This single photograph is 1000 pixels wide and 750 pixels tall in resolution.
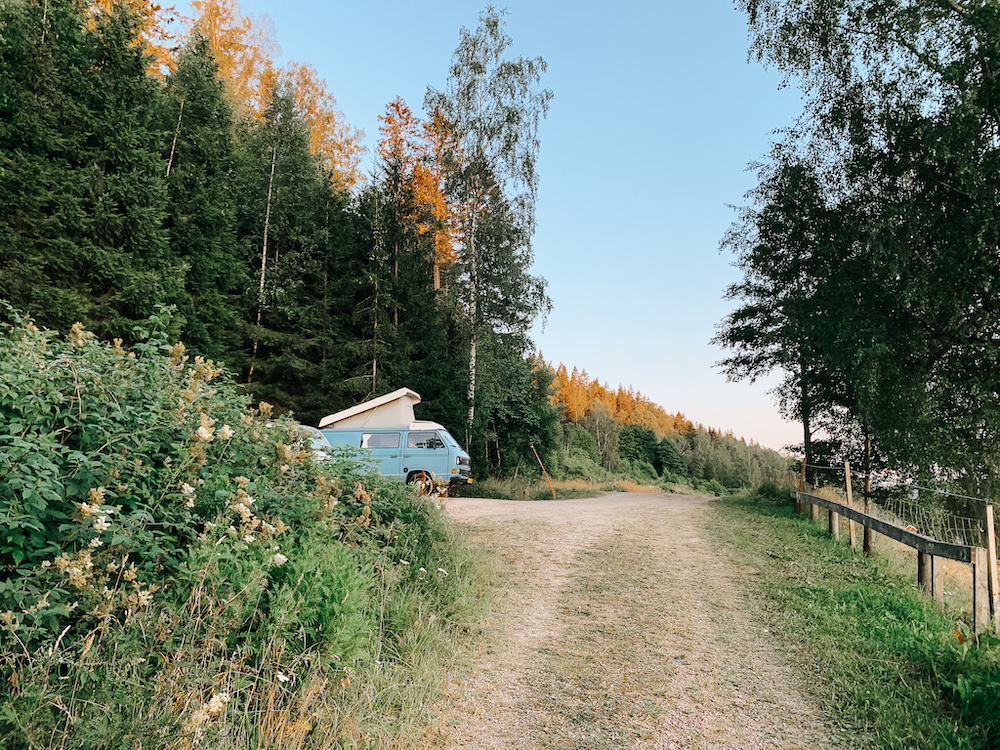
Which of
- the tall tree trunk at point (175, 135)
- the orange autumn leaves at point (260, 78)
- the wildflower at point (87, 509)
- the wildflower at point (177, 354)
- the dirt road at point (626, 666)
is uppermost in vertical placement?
the orange autumn leaves at point (260, 78)

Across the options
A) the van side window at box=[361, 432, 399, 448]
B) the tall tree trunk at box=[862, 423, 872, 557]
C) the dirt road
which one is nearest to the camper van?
the van side window at box=[361, 432, 399, 448]

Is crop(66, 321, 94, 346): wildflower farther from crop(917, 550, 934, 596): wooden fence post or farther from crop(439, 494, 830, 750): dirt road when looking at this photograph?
crop(917, 550, 934, 596): wooden fence post

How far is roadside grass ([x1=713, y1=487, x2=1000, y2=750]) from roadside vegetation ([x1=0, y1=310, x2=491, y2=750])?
9.71ft

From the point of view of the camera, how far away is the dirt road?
11.7ft

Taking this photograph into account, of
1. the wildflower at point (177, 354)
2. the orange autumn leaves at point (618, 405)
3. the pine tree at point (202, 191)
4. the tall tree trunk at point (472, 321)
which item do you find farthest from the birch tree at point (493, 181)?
the orange autumn leaves at point (618, 405)

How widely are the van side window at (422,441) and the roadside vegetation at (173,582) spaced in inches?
377

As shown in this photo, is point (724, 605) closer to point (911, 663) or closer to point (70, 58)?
point (911, 663)

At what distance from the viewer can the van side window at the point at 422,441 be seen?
14289 mm

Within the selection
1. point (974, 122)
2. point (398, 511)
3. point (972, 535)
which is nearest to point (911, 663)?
point (972, 535)

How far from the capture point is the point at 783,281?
1585 cm

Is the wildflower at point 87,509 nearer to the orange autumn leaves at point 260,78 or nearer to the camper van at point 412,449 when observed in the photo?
the camper van at point 412,449

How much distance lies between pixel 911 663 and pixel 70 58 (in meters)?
22.7

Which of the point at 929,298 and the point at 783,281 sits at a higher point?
the point at 783,281

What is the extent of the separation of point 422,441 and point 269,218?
14.5m
